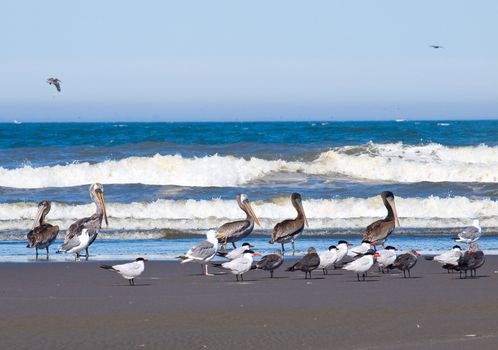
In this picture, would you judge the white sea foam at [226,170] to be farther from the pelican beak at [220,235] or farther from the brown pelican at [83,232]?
the pelican beak at [220,235]

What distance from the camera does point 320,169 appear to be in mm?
36656

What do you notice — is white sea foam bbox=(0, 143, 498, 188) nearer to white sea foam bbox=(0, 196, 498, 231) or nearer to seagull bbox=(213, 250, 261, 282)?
white sea foam bbox=(0, 196, 498, 231)

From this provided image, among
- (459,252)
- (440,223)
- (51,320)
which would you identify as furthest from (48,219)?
(51,320)

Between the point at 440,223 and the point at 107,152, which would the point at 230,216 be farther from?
the point at 107,152

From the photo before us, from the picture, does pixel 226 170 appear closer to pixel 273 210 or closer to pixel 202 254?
pixel 273 210

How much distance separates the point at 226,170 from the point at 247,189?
6.05 meters

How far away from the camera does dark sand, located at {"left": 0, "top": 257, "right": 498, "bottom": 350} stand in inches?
331

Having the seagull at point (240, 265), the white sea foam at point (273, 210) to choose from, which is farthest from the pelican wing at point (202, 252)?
the white sea foam at point (273, 210)

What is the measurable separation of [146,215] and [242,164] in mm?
11860

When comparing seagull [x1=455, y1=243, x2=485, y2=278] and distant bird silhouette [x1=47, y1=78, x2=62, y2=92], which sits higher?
distant bird silhouette [x1=47, y1=78, x2=62, y2=92]

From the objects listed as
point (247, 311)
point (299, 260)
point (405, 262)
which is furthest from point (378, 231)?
point (247, 311)

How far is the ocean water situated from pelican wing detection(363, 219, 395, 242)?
1.09m

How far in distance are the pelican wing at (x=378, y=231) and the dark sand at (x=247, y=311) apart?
2475 millimetres

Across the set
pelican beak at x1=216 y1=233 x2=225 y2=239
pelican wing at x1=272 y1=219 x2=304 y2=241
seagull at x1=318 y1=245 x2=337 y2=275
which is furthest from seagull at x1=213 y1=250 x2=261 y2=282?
pelican beak at x1=216 y1=233 x2=225 y2=239
